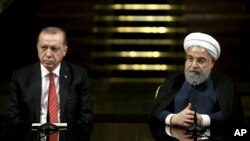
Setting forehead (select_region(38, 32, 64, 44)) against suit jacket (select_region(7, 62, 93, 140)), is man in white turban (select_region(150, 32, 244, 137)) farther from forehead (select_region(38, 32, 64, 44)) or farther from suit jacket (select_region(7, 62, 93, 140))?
forehead (select_region(38, 32, 64, 44))

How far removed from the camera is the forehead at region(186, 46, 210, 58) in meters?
3.40

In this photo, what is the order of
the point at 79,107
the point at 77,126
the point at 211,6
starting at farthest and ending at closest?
1. the point at 211,6
2. the point at 79,107
3. the point at 77,126

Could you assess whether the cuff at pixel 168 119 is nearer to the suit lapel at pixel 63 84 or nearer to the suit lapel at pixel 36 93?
the suit lapel at pixel 63 84

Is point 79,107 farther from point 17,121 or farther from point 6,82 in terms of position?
point 6,82

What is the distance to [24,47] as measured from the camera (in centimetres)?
888

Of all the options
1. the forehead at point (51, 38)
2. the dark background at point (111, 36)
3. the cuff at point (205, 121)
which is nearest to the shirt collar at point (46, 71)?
the forehead at point (51, 38)

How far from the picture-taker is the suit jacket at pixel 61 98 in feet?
11.6

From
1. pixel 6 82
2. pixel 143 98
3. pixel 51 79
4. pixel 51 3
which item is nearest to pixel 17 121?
pixel 51 79

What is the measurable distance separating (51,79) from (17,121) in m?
0.30

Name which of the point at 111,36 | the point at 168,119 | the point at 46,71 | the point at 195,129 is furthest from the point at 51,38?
the point at 111,36

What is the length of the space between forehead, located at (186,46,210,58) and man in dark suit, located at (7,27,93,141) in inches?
25.4

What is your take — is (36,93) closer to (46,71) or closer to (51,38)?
(46,71)

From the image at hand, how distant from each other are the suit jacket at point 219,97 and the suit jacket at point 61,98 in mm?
393

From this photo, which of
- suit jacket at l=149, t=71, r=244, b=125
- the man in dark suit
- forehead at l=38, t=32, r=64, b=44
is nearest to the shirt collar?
the man in dark suit
